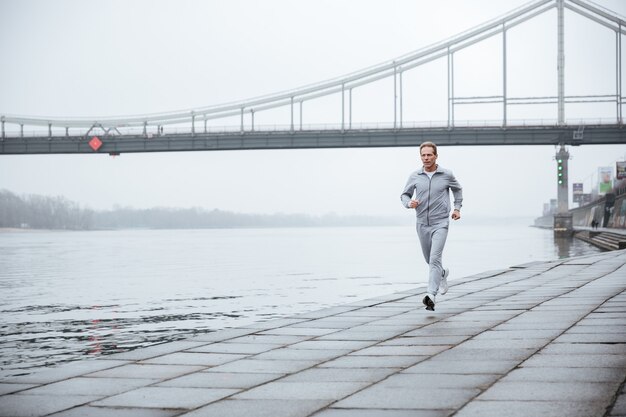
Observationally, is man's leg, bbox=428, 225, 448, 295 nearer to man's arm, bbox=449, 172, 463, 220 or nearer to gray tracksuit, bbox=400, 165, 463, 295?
gray tracksuit, bbox=400, 165, 463, 295

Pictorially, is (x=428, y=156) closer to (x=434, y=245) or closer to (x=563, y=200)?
(x=434, y=245)

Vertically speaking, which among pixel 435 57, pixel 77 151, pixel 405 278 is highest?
pixel 435 57

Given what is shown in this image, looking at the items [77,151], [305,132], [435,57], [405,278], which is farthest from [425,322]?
[435,57]

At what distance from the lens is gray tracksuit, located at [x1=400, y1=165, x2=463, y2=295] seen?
9500 mm

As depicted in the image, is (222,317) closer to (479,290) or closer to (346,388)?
(479,290)

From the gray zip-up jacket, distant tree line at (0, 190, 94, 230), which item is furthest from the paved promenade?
distant tree line at (0, 190, 94, 230)

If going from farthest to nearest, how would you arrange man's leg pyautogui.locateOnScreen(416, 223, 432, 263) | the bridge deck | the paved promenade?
the bridge deck → man's leg pyautogui.locateOnScreen(416, 223, 432, 263) → the paved promenade

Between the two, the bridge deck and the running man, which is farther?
the bridge deck

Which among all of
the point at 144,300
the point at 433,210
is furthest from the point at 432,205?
the point at 144,300

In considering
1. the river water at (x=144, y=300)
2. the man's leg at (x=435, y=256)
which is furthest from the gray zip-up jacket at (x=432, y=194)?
the river water at (x=144, y=300)

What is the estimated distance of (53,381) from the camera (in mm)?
5453

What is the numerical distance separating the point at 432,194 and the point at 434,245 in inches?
21.1

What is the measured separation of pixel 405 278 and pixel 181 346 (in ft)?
49.9

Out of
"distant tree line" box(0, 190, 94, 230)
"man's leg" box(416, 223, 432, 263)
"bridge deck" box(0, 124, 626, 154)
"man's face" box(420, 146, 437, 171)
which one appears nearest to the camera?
"man's face" box(420, 146, 437, 171)
